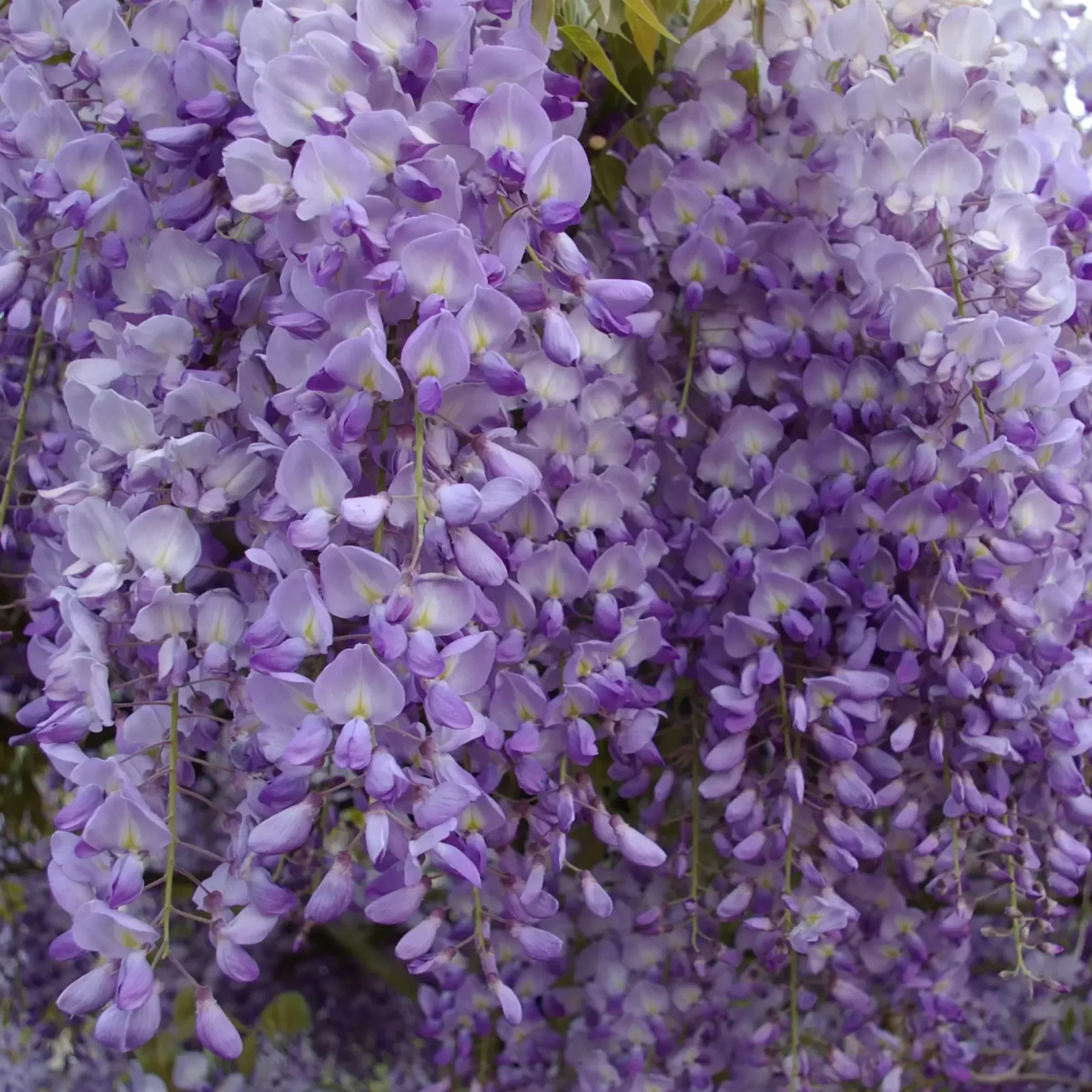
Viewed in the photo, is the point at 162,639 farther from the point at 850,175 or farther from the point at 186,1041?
the point at 186,1041

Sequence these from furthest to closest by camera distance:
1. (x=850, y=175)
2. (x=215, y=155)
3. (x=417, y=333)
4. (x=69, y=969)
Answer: (x=69, y=969)
(x=850, y=175)
(x=215, y=155)
(x=417, y=333)

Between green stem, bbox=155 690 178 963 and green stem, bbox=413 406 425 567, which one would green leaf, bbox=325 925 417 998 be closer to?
green stem, bbox=155 690 178 963

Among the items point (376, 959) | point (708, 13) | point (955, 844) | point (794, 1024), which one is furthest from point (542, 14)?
point (376, 959)

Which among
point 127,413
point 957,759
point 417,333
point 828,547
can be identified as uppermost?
point 417,333

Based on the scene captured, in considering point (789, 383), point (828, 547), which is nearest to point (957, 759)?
point (828, 547)

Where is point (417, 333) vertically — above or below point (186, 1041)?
above

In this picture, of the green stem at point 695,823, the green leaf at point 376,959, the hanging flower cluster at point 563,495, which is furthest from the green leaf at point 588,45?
the green leaf at point 376,959

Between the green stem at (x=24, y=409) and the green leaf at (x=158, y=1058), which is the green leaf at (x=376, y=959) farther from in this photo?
the green stem at (x=24, y=409)
